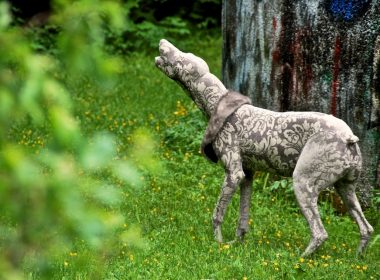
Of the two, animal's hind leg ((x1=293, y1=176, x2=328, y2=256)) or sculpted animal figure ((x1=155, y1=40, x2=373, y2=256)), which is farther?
animal's hind leg ((x1=293, y1=176, x2=328, y2=256))

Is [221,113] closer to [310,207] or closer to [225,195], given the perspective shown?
[225,195]

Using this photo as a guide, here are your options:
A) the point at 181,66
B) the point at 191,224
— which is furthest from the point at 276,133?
the point at 191,224

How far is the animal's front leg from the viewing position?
732 cm

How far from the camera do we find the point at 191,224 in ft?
26.7

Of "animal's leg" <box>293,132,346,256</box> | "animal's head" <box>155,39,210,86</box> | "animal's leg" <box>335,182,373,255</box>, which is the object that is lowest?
"animal's leg" <box>335,182,373,255</box>

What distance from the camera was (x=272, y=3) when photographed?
907cm

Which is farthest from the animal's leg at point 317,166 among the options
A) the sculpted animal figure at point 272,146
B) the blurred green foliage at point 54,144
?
the blurred green foliage at point 54,144

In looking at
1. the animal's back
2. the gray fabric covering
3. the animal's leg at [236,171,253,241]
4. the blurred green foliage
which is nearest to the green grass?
the animal's leg at [236,171,253,241]

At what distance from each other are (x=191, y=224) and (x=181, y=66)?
1610mm

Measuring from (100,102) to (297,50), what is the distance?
472cm

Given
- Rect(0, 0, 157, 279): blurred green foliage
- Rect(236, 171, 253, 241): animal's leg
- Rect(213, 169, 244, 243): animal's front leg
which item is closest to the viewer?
Rect(0, 0, 157, 279): blurred green foliage

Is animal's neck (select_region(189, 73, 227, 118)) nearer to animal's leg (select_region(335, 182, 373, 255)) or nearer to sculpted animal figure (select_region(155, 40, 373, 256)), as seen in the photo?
sculpted animal figure (select_region(155, 40, 373, 256))

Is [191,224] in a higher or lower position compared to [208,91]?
lower

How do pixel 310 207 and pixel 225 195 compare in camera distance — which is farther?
pixel 225 195
